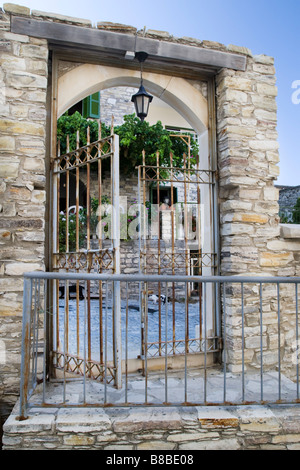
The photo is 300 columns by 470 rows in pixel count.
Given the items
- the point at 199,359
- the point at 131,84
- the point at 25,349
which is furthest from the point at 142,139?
the point at 25,349

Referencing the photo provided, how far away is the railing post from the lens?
8.21ft

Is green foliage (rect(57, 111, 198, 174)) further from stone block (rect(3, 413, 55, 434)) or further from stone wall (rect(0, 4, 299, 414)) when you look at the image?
stone block (rect(3, 413, 55, 434))

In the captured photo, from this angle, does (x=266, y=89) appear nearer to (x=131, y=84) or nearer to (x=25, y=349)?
(x=131, y=84)

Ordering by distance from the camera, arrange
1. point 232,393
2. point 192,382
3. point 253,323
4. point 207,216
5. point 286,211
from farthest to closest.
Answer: point 286,211 → point 207,216 → point 253,323 → point 192,382 → point 232,393

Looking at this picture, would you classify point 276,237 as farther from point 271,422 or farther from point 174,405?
point 174,405

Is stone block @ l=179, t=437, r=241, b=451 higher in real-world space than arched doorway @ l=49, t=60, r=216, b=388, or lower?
lower

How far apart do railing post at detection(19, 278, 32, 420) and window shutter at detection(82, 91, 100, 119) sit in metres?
9.84

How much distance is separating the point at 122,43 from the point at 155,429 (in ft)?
11.7

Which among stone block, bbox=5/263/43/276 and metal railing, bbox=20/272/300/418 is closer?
metal railing, bbox=20/272/300/418

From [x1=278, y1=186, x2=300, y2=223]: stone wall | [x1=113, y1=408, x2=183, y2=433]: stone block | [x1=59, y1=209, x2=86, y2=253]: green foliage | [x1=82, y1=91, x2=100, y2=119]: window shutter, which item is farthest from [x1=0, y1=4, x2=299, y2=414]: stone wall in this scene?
[x1=278, y1=186, x2=300, y2=223]: stone wall

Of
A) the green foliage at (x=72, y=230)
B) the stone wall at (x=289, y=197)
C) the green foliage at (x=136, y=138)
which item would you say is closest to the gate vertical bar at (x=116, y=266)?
the green foliage at (x=72, y=230)

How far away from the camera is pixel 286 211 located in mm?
15250

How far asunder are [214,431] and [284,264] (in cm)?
215
